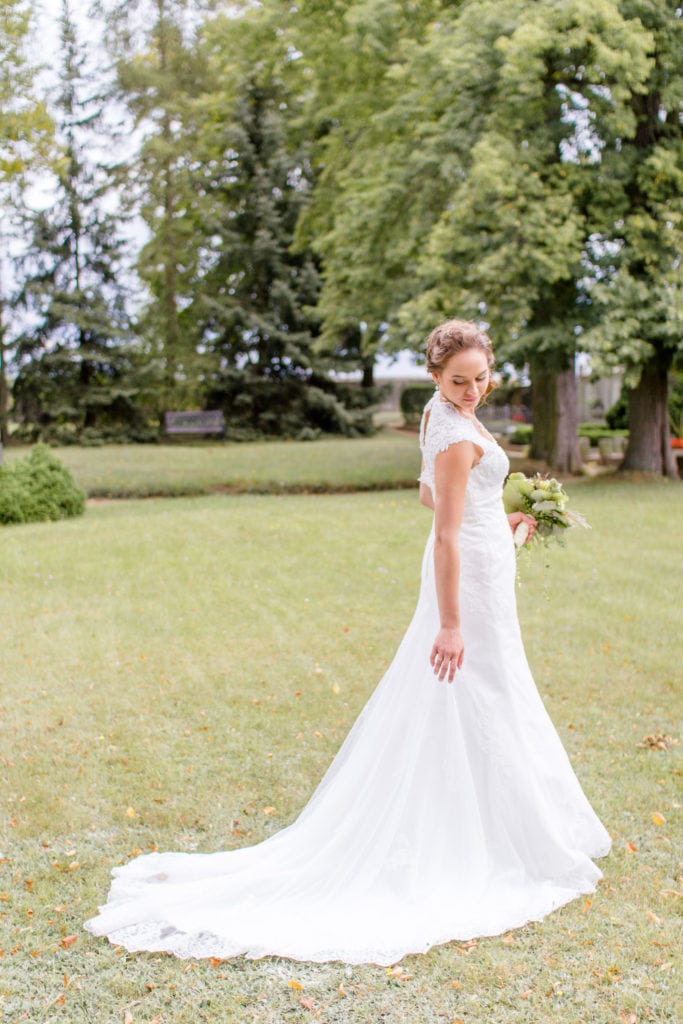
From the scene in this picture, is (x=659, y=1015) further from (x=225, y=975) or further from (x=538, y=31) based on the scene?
(x=538, y=31)

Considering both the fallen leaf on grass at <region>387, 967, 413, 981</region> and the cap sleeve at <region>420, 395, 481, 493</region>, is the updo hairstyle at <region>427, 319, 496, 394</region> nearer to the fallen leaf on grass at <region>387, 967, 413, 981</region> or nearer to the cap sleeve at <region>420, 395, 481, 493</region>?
the cap sleeve at <region>420, 395, 481, 493</region>

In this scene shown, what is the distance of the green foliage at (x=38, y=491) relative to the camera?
44.2ft

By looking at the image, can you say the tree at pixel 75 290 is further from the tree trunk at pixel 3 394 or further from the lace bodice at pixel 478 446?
the lace bodice at pixel 478 446

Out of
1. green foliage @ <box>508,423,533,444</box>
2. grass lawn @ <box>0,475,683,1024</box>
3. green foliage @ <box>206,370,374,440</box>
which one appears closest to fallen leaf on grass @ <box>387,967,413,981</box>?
grass lawn @ <box>0,475,683,1024</box>

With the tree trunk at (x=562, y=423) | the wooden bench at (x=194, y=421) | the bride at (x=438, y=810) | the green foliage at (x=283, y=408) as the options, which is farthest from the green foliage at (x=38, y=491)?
the green foliage at (x=283, y=408)

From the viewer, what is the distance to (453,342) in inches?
131

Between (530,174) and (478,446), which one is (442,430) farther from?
(530,174)

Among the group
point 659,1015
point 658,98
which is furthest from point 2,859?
point 658,98

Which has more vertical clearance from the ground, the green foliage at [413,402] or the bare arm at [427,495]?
the green foliage at [413,402]

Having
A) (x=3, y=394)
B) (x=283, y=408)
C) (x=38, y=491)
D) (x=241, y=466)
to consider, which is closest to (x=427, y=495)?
A: (x=38, y=491)

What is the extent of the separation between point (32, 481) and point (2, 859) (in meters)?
10.5

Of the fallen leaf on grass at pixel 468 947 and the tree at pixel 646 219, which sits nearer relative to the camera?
the fallen leaf on grass at pixel 468 947

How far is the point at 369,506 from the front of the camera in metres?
14.6

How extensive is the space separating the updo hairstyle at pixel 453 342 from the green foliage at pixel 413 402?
33.3 metres
